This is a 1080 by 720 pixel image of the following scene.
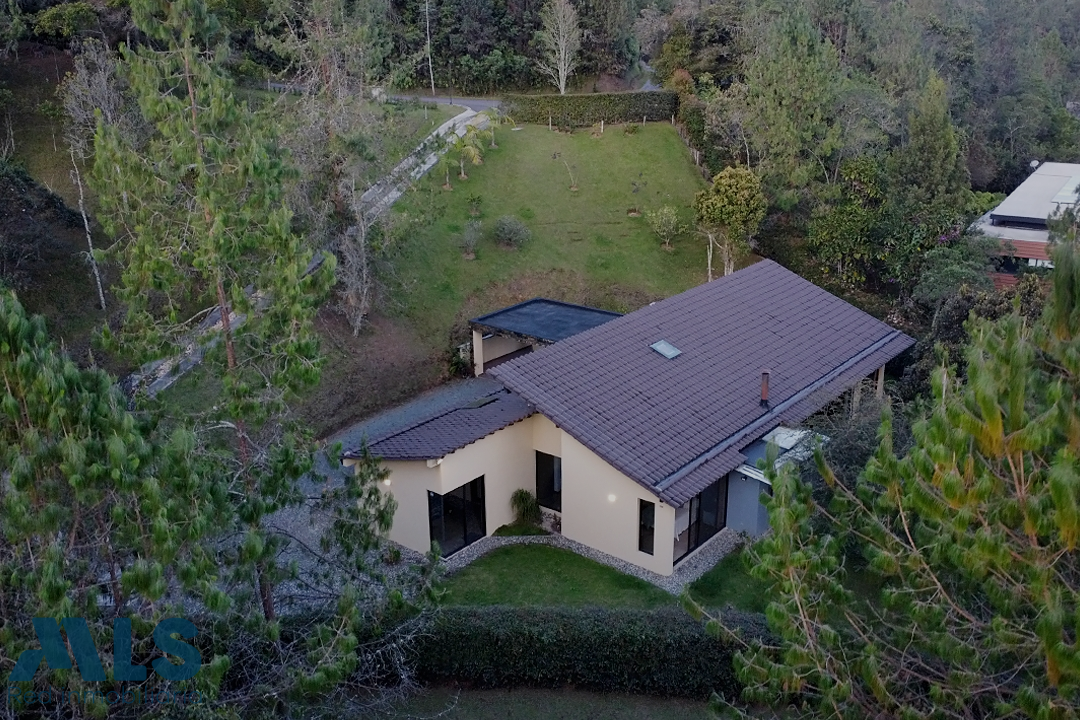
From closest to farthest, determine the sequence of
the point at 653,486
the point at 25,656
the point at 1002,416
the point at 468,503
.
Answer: the point at 1002,416
the point at 25,656
the point at 653,486
the point at 468,503

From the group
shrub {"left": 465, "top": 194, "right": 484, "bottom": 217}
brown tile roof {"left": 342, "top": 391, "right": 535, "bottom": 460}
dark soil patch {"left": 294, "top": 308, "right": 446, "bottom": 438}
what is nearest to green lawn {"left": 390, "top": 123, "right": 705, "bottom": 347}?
shrub {"left": 465, "top": 194, "right": 484, "bottom": 217}

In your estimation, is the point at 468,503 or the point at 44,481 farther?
the point at 468,503

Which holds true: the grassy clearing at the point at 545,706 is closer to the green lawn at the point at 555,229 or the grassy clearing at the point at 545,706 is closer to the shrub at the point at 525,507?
the shrub at the point at 525,507

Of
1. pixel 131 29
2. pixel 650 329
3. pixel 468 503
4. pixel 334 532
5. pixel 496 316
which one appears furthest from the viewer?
pixel 131 29

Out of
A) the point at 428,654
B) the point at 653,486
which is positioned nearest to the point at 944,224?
the point at 653,486

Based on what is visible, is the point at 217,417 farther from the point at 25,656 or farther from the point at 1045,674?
the point at 1045,674

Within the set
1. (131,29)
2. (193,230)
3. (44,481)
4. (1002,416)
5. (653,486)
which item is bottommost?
(653,486)

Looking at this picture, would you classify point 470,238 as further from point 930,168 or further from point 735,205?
point 930,168
